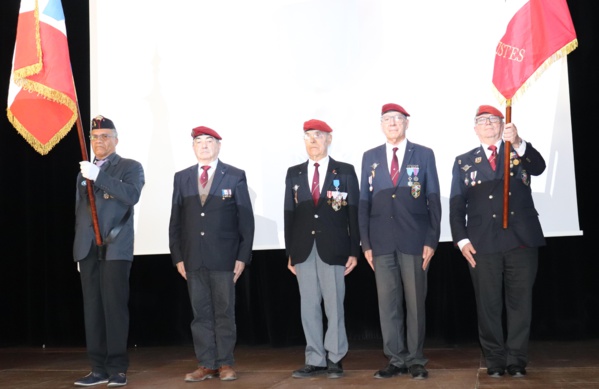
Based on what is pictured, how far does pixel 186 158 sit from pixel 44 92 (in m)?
1.34

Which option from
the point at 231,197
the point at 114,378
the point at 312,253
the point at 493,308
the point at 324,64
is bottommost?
the point at 114,378

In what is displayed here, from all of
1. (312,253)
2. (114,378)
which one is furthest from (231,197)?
(114,378)

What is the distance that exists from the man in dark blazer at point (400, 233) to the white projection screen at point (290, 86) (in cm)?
87

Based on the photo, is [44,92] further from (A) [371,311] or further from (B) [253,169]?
(A) [371,311]

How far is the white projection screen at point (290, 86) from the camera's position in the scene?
4.72m

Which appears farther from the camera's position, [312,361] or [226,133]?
[226,133]

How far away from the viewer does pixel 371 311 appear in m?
5.27

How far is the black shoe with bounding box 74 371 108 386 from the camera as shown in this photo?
3963 millimetres

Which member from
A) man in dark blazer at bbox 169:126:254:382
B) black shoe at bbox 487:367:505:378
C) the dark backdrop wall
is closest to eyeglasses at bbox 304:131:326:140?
man in dark blazer at bbox 169:126:254:382

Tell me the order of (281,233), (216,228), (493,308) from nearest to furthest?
(493,308) < (216,228) < (281,233)

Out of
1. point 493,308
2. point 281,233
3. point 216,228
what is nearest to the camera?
point 493,308

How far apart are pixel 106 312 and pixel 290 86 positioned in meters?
2.05

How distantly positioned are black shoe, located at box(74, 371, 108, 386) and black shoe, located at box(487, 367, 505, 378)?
6.90 feet

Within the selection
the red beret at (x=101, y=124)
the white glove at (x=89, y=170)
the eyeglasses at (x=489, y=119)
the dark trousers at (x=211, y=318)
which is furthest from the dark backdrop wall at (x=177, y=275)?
the white glove at (x=89, y=170)
